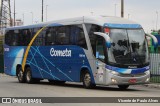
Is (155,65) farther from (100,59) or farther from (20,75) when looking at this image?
(100,59)

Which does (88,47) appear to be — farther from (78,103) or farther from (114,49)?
(78,103)

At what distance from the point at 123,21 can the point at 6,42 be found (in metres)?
11.9

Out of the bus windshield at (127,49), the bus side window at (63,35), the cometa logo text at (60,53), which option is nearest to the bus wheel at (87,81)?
the bus windshield at (127,49)

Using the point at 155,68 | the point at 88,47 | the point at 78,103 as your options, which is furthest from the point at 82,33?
the point at 155,68

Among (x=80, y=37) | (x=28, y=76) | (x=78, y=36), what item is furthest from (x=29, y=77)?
(x=80, y=37)

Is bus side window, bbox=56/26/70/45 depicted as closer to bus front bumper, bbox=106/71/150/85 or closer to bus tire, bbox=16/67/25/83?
bus front bumper, bbox=106/71/150/85

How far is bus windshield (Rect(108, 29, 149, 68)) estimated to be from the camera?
2155 centimetres

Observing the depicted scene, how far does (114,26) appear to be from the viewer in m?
21.9

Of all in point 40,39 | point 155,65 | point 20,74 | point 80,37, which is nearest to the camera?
point 80,37

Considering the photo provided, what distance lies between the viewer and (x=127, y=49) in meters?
21.7

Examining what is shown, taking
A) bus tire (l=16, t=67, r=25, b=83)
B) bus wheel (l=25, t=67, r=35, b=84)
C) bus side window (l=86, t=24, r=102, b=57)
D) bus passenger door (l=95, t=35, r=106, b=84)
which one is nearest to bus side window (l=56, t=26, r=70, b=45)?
bus side window (l=86, t=24, r=102, b=57)

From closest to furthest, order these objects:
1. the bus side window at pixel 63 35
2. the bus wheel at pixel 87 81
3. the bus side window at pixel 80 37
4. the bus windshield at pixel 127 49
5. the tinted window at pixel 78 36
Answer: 1. the bus windshield at pixel 127 49
2. the bus wheel at pixel 87 81
3. the bus side window at pixel 80 37
4. the tinted window at pixel 78 36
5. the bus side window at pixel 63 35

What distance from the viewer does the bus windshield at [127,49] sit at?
848 inches

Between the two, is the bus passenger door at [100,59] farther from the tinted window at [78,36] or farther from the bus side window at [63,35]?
the bus side window at [63,35]
